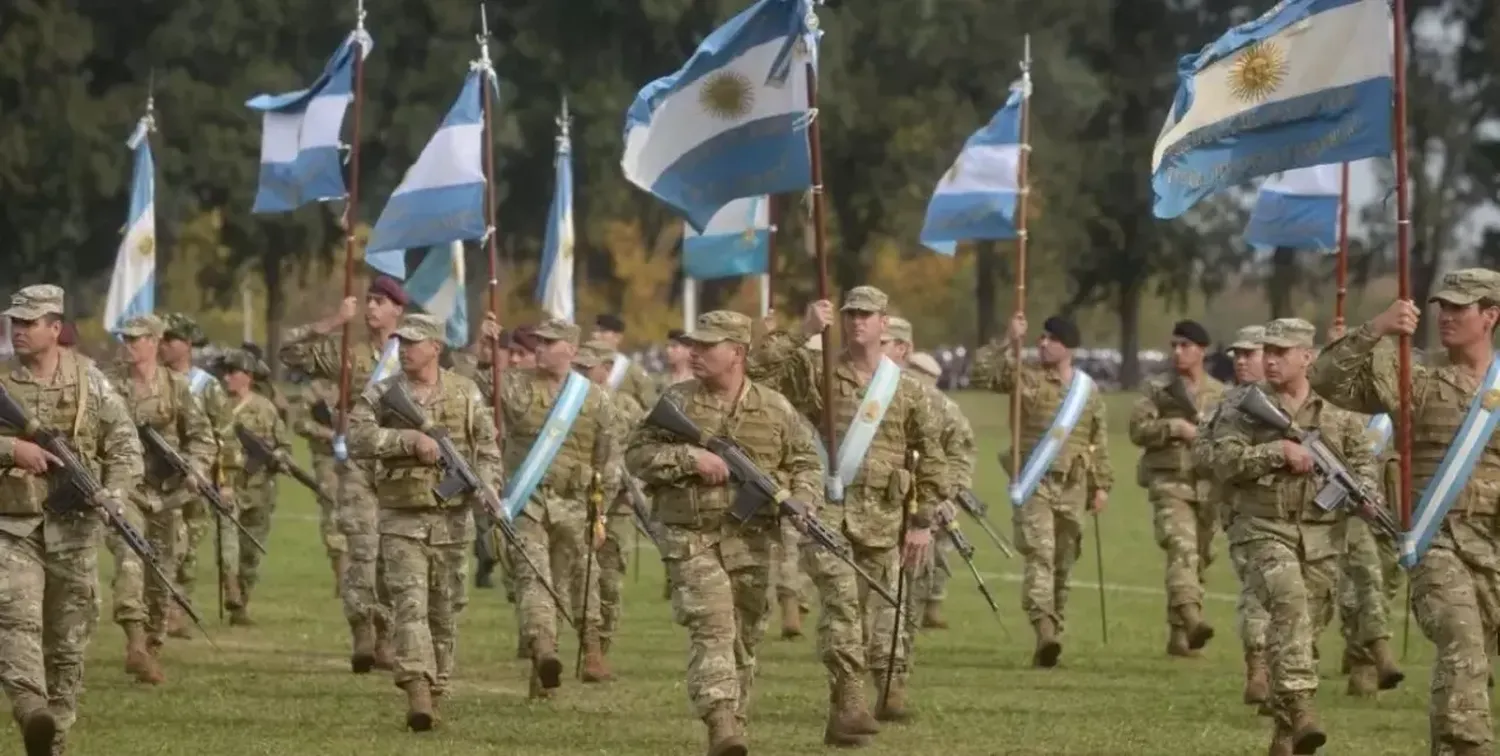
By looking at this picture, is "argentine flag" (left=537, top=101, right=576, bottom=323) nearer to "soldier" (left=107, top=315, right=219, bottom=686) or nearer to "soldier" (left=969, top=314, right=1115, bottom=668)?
"soldier" (left=969, top=314, right=1115, bottom=668)

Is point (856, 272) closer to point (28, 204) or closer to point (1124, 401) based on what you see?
point (1124, 401)

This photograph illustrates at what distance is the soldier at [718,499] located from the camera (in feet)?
41.5

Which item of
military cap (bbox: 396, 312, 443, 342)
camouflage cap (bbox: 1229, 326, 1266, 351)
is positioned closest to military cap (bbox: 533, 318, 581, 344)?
military cap (bbox: 396, 312, 443, 342)

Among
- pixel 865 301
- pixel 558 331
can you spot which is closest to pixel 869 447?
pixel 865 301

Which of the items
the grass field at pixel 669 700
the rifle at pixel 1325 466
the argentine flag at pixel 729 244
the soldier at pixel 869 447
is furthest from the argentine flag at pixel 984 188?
the rifle at pixel 1325 466

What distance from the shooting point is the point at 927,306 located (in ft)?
284

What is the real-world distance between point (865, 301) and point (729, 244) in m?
4.14

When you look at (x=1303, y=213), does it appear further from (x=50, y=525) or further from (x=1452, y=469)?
(x=50, y=525)

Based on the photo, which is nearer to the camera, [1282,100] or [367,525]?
[1282,100]

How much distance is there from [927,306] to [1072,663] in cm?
6830

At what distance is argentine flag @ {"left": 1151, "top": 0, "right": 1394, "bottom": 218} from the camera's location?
40.1 feet

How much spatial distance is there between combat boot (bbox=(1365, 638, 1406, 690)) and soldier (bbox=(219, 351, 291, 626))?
836 centimetres

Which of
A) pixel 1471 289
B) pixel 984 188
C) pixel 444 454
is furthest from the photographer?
pixel 984 188

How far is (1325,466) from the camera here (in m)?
13.5
